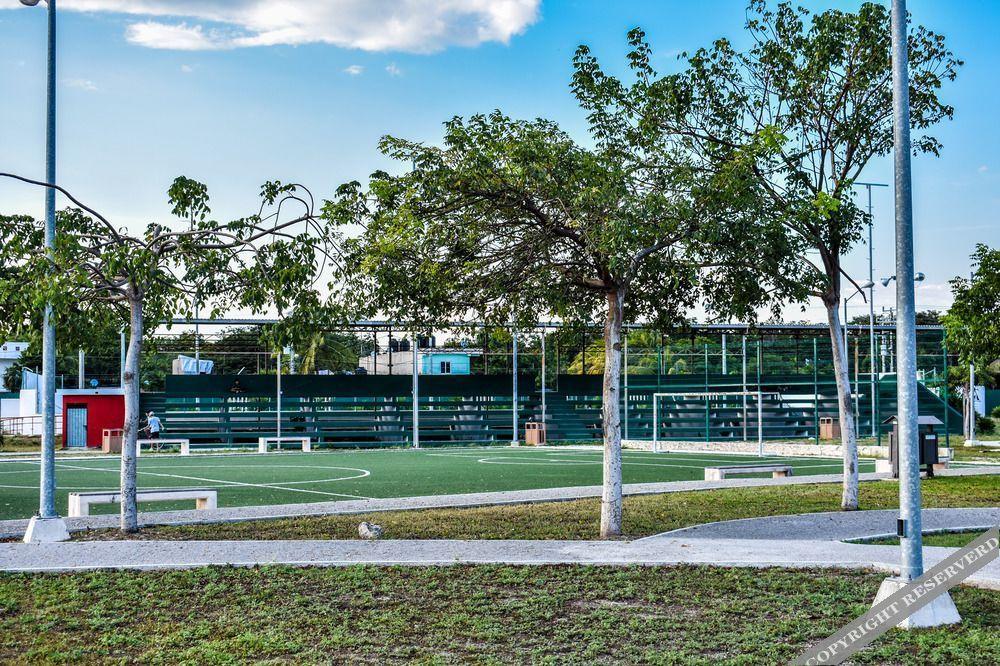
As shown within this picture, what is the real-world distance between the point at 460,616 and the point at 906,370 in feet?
12.2

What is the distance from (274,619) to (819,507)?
1002 cm

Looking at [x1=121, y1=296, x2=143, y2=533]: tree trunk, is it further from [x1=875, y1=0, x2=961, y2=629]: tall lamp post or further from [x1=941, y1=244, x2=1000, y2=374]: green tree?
[x1=941, y1=244, x2=1000, y2=374]: green tree

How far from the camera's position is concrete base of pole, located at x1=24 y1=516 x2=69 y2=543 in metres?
12.4

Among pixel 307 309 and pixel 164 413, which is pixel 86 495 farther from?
pixel 164 413

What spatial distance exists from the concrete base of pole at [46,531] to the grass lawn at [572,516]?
0.37m

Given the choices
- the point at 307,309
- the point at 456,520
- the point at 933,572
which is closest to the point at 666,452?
the point at 456,520

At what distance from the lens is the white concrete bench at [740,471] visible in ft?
69.1

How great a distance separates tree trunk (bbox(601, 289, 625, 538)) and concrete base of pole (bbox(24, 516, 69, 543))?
6301 mm

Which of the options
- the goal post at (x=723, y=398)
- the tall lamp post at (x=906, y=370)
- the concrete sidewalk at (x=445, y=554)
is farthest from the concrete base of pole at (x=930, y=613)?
the goal post at (x=723, y=398)

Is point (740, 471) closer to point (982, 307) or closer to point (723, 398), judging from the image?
point (982, 307)

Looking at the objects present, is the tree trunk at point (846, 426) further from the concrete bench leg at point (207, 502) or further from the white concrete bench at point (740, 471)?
the concrete bench leg at point (207, 502)

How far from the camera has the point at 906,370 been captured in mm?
7562

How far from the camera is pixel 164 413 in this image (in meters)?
43.6

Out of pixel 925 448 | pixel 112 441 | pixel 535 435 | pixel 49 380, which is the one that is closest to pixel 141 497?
pixel 49 380
